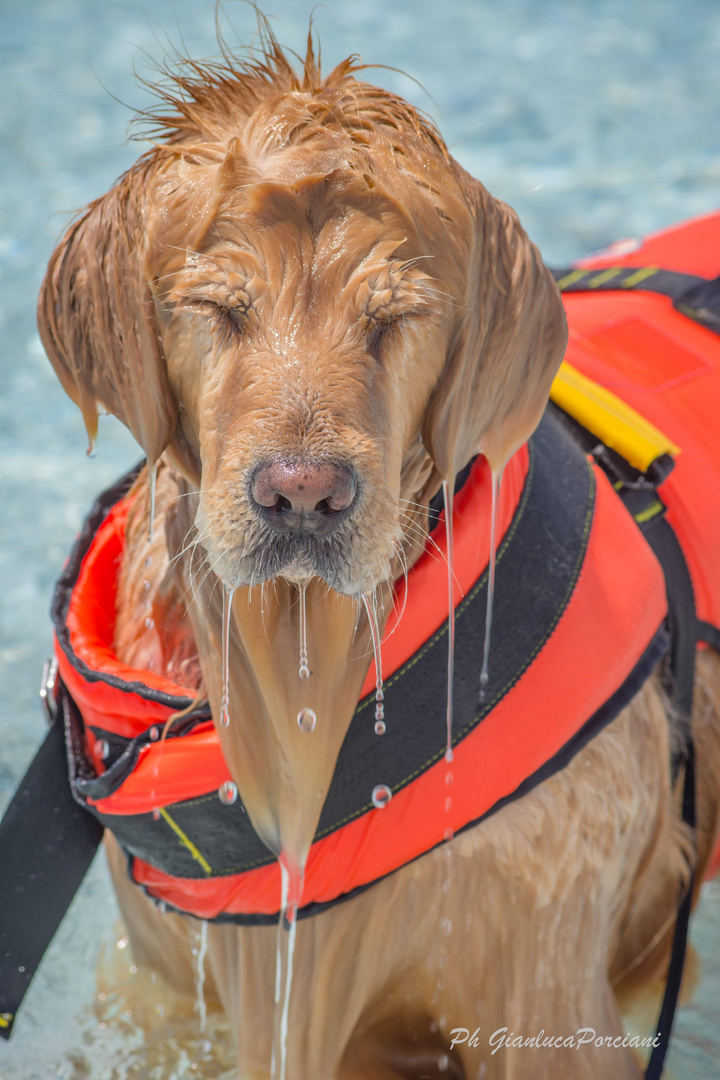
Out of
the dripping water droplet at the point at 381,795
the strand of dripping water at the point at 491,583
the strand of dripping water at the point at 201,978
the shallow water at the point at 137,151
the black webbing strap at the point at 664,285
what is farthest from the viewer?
the shallow water at the point at 137,151

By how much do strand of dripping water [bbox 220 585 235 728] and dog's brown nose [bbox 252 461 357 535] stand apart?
0.24 meters

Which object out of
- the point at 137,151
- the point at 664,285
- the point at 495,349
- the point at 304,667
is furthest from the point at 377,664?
the point at 137,151

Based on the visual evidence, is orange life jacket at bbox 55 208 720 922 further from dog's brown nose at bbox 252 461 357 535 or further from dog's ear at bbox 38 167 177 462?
dog's ear at bbox 38 167 177 462

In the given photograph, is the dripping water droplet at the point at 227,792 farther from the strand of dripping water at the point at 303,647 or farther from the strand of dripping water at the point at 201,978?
the strand of dripping water at the point at 201,978

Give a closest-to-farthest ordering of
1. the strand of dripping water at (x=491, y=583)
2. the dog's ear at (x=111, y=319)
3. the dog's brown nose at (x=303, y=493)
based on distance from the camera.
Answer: the dog's brown nose at (x=303, y=493), the dog's ear at (x=111, y=319), the strand of dripping water at (x=491, y=583)

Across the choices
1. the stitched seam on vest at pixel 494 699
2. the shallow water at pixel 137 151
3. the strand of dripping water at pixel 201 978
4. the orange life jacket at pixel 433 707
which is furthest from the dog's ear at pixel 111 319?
the shallow water at pixel 137 151

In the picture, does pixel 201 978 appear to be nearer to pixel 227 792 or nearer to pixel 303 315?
pixel 227 792

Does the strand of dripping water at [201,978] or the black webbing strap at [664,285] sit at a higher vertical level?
the black webbing strap at [664,285]

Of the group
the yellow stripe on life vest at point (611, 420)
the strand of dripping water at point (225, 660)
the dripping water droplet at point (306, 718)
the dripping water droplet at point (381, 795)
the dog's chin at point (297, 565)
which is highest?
the yellow stripe on life vest at point (611, 420)

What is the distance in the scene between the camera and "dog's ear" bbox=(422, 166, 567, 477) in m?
1.69

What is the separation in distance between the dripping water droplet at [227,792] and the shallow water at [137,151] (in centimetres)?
100

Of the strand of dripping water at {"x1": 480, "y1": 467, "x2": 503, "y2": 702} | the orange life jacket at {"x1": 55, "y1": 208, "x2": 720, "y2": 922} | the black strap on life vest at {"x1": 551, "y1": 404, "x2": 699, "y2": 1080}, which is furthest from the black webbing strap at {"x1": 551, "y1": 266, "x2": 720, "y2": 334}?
the strand of dripping water at {"x1": 480, "y1": 467, "x2": 503, "y2": 702}

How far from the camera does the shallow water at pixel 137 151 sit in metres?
2.91

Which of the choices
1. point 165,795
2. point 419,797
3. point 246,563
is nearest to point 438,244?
point 246,563
